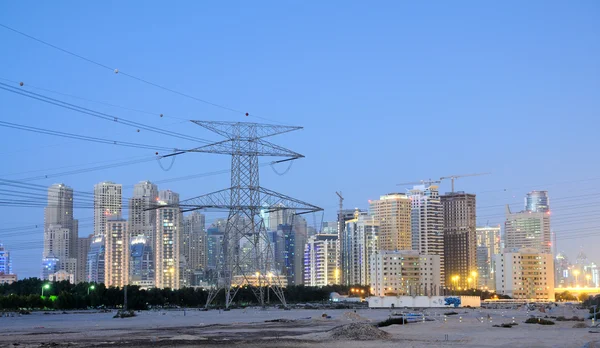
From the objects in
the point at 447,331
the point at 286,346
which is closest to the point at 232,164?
the point at 447,331

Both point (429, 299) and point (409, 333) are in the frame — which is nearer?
point (409, 333)

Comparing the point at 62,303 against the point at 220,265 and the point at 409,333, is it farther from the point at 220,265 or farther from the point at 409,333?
the point at 409,333

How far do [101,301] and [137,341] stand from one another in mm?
107922

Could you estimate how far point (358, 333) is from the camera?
5506cm

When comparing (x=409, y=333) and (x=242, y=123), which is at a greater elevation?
(x=242, y=123)

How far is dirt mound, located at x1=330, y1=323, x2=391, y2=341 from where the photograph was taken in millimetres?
54469

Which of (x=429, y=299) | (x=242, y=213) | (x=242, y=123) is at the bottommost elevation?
(x=429, y=299)

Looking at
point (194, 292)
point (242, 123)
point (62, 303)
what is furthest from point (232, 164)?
point (194, 292)

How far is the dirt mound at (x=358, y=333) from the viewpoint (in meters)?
54.5

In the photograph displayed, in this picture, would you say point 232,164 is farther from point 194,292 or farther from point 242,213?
point 194,292

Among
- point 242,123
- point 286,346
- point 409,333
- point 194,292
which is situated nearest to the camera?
point 286,346

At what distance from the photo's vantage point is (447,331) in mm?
64250

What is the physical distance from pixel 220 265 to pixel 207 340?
2247 inches

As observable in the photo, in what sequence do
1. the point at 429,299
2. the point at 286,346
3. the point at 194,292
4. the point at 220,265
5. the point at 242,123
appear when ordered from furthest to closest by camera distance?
the point at 194,292
the point at 429,299
the point at 220,265
the point at 242,123
the point at 286,346
